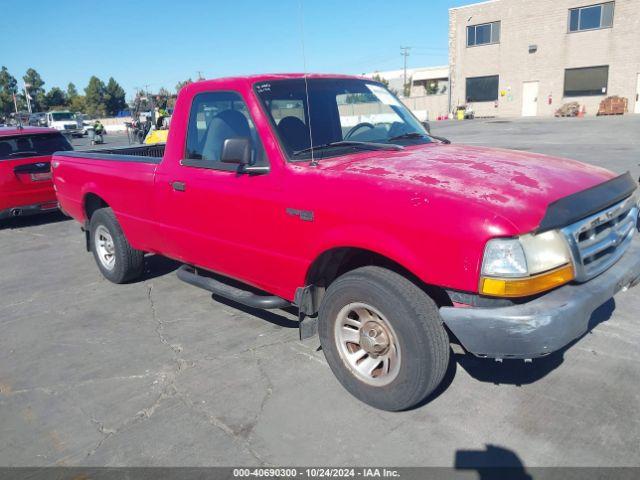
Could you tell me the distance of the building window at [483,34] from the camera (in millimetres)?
40434

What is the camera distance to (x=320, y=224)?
10.4ft

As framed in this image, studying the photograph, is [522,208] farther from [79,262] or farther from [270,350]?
[79,262]

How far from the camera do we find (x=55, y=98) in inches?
3452

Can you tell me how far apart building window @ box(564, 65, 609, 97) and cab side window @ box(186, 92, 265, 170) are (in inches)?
1547

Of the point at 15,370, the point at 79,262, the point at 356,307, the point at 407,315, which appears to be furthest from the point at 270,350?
the point at 79,262

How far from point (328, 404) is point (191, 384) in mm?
1009

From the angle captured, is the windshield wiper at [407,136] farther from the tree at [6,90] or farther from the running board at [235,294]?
the tree at [6,90]

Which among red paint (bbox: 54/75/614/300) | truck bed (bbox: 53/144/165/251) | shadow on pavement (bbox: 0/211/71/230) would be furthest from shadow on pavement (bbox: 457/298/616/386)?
shadow on pavement (bbox: 0/211/71/230)

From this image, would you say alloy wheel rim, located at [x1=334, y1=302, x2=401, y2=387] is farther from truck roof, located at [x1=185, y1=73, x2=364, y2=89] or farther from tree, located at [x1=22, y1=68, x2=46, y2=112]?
tree, located at [x1=22, y1=68, x2=46, y2=112]

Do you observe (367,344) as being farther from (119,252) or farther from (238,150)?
(119,252)

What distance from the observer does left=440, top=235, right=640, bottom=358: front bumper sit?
255cm

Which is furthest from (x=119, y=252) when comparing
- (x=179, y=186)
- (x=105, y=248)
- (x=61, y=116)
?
(x=61, y=116)

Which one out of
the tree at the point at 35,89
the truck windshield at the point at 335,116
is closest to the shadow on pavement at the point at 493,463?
the truck windshield at the point at 335,116

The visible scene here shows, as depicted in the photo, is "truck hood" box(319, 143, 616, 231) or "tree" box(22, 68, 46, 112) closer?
"truck hood" box(319, 143, 616, 231)
